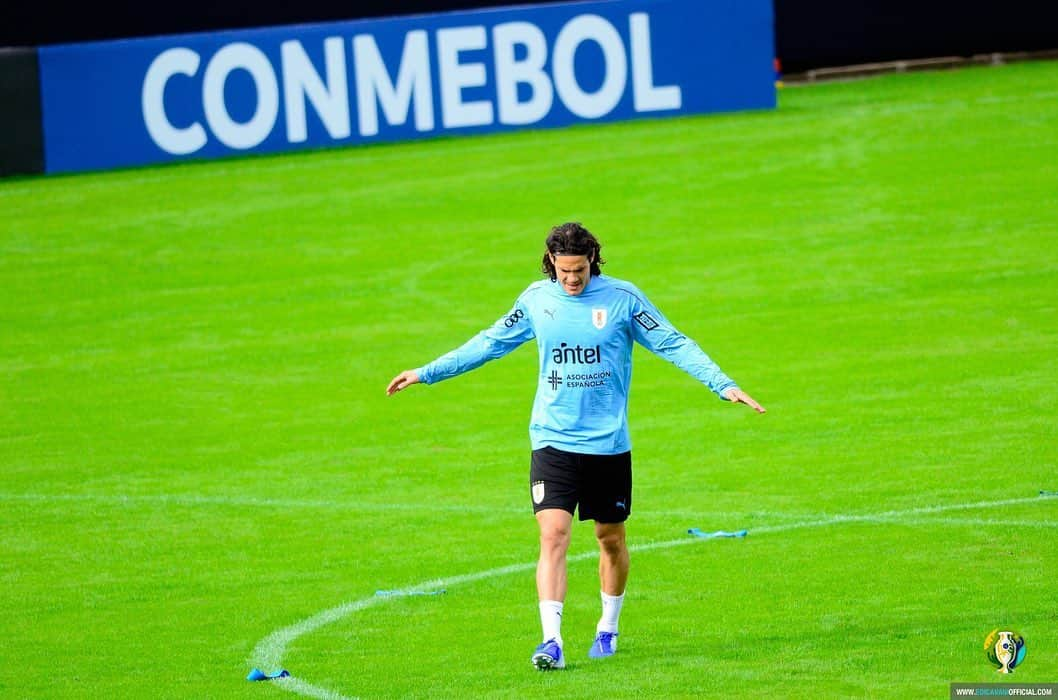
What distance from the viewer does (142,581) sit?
1148 cm

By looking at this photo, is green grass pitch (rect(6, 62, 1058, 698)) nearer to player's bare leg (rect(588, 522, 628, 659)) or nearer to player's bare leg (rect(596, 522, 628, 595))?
player's bare leg (rect(588, 522, 628, 659))

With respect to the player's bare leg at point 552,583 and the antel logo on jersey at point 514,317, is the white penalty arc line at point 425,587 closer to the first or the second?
the player's bare leg at point 552,583

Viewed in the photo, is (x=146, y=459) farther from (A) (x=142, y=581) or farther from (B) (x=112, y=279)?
(B) (x=112, y=279)

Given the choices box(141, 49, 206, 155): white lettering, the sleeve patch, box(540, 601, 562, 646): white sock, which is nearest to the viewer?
box(540, 601, 562, 646): white sock

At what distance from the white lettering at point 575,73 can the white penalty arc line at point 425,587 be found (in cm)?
1716

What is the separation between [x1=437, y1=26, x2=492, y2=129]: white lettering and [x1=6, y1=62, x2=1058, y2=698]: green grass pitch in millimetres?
483

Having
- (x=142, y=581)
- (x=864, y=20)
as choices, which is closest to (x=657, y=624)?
(x=142, y=581)

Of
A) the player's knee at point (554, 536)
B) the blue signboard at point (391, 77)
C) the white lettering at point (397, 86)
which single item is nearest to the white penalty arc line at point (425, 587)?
the player's knee at point (554, 536)

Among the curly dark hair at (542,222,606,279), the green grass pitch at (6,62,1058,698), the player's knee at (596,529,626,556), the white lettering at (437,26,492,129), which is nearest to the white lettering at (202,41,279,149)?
the green grass pitch at (6,62,1058,698)

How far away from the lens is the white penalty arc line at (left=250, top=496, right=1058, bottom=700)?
892 centimetres

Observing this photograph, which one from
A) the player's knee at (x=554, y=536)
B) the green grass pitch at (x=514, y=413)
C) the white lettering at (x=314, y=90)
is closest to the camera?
the player's knee at (x=554, y=536)

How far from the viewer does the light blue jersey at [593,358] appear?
8992 millimetres

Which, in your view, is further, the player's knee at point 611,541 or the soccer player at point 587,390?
the player's knee at point 611,541

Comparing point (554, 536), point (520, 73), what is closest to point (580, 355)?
point (554, 536)
